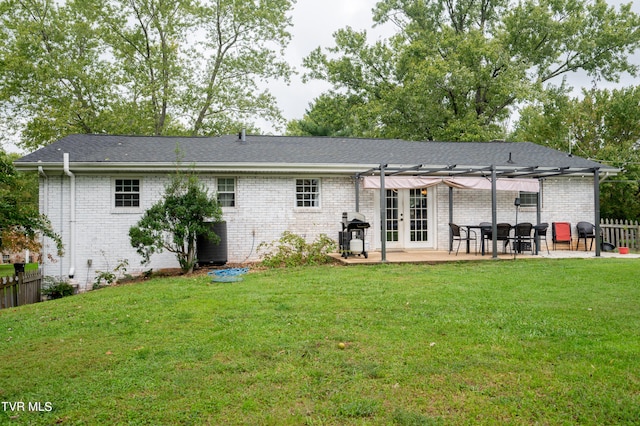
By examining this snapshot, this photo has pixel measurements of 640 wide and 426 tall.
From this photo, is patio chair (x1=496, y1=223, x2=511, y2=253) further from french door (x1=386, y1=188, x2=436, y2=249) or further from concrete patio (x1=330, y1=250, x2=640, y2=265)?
french door (x1=386, y1=188, x2=436, y2=249)

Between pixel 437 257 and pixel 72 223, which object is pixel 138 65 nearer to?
pixel 72 223

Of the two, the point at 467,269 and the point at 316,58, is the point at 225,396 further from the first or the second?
the point at 316,58

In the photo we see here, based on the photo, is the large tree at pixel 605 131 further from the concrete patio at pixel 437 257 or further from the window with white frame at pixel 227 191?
the window with white frame at pixel 227 191

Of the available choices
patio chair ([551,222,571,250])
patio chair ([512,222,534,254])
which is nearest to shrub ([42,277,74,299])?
patio chair ([512,222,534,254])

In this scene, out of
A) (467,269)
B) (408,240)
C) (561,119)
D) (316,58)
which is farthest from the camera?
(316,58)

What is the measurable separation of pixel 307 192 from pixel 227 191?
2241 millimetres

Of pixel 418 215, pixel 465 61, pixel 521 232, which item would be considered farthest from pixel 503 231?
pixel 465 61

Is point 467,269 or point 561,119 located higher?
point 561,119

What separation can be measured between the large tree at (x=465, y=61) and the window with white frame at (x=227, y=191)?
14.0 meters

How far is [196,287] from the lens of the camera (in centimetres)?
843

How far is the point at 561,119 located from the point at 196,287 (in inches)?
907

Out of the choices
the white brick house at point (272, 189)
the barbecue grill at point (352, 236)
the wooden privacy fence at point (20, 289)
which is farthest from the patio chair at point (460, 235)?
the wooden privacy fence at point (20, 289)

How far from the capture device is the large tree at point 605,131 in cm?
2020

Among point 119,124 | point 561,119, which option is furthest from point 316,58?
point 561,119
